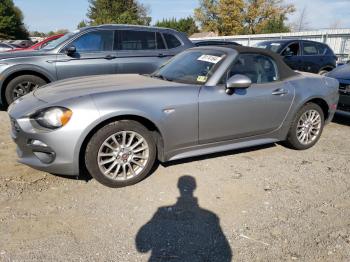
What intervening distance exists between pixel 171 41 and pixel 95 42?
5.63 feet

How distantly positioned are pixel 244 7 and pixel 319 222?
54.3m

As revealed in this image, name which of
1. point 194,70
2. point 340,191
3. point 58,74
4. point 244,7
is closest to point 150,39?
point 58,74

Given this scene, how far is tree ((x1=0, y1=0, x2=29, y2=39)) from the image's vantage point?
53.4 m

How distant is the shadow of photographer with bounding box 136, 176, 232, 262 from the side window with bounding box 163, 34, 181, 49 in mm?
5040

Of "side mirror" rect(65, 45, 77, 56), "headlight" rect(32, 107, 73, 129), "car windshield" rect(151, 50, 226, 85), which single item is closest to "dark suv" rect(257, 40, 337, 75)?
"side mirror" rect(65, 45, 77, 56)

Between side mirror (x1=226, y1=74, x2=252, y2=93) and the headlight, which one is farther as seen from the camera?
side mirror (x1=226, y1=74, x2=252, y2=93)

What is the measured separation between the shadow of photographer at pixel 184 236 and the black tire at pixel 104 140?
580 millimetres

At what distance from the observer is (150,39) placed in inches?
302

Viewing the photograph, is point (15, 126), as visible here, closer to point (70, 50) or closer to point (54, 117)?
point (54, 117)

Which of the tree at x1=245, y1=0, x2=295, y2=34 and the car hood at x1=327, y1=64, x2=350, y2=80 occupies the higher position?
the tree at x1=245, y1=0, x2=295, y2=34

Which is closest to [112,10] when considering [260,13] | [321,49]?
[260,13]

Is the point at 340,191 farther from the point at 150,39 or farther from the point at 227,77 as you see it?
the point at 150,39

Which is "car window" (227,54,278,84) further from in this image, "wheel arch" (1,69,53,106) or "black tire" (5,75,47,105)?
"black tire" (5,75,47,105)

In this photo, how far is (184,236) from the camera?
2945 millimetres
